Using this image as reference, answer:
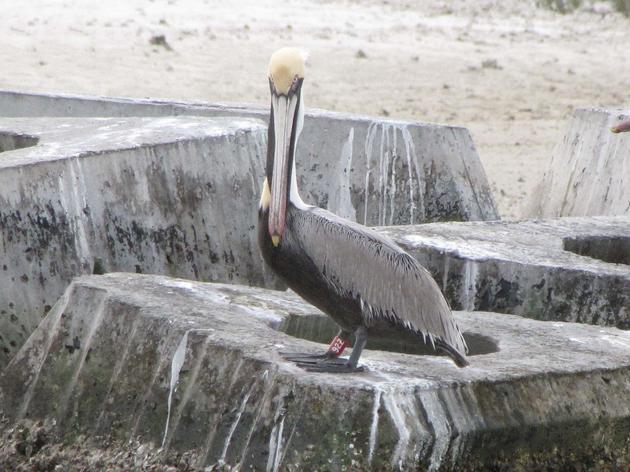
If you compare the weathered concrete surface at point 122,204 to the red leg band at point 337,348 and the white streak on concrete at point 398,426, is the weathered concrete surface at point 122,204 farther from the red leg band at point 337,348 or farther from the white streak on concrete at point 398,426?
the white streak on concrete at point 398,426

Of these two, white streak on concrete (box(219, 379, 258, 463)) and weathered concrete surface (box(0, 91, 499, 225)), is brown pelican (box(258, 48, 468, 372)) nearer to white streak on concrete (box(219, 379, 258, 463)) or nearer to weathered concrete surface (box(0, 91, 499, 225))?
white streak on concrete (box(219, 379, 258, 463))

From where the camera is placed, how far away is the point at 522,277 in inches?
235

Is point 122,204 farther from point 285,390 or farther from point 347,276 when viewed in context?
point 285,390

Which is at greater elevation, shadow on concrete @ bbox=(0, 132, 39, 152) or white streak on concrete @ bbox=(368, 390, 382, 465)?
shadow on concrete @ bbox=(0, 132, 39, 152)

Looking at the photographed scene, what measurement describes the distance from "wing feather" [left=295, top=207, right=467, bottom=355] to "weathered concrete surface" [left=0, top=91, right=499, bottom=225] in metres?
3.80

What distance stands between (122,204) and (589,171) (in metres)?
3.77

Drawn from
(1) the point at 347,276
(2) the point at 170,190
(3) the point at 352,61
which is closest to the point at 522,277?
(1) the point at 347,276

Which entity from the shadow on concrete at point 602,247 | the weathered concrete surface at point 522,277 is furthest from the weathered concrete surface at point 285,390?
the shadow on concrete at point 602,247

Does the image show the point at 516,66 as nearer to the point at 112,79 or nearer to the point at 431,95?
the point at 431,95

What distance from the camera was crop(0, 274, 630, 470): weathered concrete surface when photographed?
4340 millimetres

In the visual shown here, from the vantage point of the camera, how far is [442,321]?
15.1ft

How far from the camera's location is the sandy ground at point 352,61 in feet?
49.6

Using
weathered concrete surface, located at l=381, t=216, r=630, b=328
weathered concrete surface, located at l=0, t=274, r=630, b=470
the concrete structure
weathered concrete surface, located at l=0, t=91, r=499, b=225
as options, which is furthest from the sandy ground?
weathered concrete surface, located at l=0, t=274, r=630, b=470

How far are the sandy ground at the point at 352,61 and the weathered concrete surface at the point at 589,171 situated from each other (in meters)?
1.15
